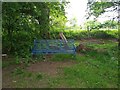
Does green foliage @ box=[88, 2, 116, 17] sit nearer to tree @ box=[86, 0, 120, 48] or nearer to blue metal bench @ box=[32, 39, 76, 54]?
tree @ box=[86, 0, 120, 48]

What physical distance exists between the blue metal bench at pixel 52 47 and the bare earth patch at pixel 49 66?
0.80 m

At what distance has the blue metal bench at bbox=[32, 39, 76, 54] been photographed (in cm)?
961

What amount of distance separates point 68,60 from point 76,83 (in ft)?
9.30

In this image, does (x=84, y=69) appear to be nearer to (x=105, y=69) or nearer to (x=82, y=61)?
(x=105, y=69)

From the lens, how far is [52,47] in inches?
389

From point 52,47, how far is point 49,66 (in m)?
1.65

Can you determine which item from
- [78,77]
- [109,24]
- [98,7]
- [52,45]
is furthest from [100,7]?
[78,77]

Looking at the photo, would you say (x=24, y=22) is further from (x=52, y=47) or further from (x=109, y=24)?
(x=109, y=24)

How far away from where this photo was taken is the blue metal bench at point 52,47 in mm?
9609

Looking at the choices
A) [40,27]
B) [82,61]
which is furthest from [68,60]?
[40,27]

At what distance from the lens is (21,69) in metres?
7.88

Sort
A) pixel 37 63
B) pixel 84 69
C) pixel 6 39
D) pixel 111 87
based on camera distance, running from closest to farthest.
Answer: pixel 111 87 < pixel 84 69 < pixel 37 63 < pixel 6 39

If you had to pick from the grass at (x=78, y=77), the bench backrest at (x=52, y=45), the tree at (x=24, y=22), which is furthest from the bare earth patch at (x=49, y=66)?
the tree at (x=24, y=22)

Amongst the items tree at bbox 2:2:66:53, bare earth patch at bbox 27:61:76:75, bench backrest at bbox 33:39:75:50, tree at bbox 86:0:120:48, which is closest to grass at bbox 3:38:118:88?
bare earth patch at bbox 27:61:76:75
